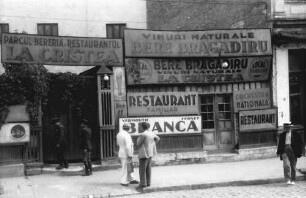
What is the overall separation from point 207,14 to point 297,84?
5.96m

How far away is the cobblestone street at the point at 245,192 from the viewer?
10250 mm

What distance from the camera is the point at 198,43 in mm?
15438

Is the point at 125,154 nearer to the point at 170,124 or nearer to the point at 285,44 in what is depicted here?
the point at 170,124

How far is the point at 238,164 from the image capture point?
577 inches

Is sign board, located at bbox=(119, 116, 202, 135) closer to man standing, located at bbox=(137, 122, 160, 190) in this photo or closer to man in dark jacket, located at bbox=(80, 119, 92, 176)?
man in dark jacket, located at bbox=(80, 119, 92, 176)

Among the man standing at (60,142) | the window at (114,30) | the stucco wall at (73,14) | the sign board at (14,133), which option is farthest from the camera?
the window at (114,30)

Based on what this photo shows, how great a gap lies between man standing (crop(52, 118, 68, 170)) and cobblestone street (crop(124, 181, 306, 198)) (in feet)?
14.3

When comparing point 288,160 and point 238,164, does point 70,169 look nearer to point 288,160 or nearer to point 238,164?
point 238,164

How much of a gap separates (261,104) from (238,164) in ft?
8.66

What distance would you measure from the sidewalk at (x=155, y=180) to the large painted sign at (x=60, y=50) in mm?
3755

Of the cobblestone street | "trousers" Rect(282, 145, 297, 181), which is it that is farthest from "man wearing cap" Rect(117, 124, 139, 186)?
"trousers" Rect(282, 145, 297, 181)

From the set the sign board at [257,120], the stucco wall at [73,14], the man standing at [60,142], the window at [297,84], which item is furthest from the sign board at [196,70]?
the stucco wall at [73,14]

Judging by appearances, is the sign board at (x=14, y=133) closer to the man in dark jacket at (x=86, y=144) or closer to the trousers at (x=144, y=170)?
the man in dark jacket at (x=86, y=144)

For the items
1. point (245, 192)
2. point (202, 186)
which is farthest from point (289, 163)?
point (202, 186)
